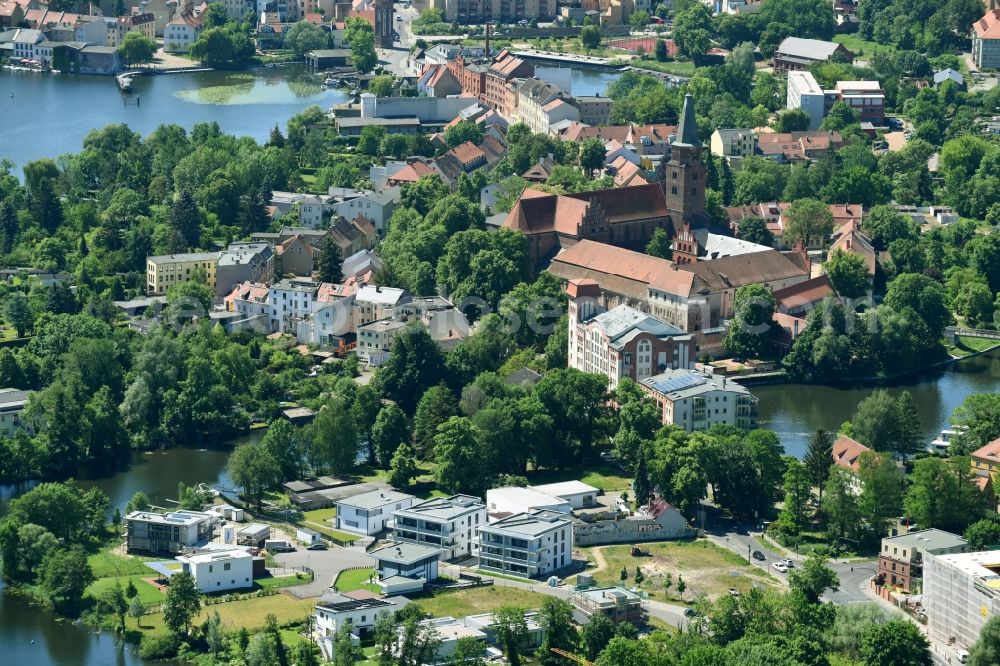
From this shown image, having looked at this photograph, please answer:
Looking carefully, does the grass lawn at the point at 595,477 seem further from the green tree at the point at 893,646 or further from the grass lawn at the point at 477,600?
the green tree at the point at 893,646

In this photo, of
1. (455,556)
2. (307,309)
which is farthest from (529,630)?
(307,309)

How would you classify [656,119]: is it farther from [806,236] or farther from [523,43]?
[523,43]

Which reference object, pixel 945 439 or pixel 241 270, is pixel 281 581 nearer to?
pixel 945 439

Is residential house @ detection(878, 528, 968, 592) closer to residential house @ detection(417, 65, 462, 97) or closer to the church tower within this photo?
the church tower

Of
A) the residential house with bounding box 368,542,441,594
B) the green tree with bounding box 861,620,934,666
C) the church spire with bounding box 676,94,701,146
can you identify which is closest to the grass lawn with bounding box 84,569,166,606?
the residential house with bounding box 368,542,441,594

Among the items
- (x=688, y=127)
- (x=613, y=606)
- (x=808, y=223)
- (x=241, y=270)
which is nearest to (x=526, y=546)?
(x=613, y=606)
